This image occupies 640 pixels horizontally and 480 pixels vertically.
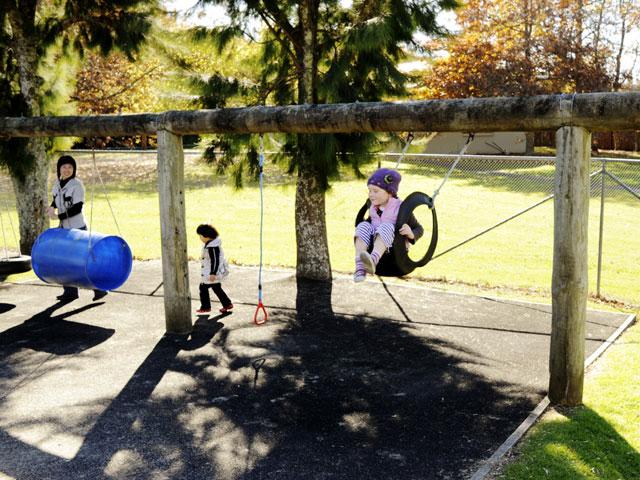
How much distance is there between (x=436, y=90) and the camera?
3256 cm

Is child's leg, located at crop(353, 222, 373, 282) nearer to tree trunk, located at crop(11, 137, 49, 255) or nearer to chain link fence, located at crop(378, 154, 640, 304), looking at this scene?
chain link fence, located at crop(378, 154, 640, 304)

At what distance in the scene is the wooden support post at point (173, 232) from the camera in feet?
25.6

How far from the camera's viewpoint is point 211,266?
8.59 m

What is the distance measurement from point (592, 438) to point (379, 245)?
2.32 meters

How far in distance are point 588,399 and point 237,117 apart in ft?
14.4

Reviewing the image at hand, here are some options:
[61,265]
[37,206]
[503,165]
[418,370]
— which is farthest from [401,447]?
[503,165]

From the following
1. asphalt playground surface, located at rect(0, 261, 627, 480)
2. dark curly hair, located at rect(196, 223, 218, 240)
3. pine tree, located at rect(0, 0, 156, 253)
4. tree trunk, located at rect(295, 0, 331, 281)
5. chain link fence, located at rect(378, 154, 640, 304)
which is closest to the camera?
asphalt playground surface, located at rect(0, 261, 627, 480)

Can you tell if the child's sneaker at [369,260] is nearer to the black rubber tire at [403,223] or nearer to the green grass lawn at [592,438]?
the black rubber tire at [403,223]

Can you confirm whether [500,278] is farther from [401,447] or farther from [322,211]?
[401,447]

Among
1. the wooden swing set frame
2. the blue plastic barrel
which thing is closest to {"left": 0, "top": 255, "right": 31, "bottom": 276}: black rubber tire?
the blue plastic barrel

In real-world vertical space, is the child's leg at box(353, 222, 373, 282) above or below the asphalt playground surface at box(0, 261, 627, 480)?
above

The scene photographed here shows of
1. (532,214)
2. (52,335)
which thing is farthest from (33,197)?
(532,214)

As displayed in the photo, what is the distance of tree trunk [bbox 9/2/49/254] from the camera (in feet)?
37.9

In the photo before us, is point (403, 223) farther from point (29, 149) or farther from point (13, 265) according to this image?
point (29, 149)
